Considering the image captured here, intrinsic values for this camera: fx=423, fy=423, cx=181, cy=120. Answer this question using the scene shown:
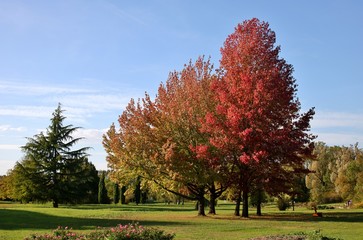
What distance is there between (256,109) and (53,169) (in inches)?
1407

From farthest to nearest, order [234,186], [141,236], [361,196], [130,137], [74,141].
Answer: [74,141] → [361,196] → [234,186] → [130,137] → [141,236]

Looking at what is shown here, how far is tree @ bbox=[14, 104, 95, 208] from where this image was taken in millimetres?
54906

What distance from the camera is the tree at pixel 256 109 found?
2991 centimetres

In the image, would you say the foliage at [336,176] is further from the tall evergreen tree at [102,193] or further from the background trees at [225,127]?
the tall evergreen tree at [102,193]

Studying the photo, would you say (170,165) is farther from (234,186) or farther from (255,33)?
(255,33)

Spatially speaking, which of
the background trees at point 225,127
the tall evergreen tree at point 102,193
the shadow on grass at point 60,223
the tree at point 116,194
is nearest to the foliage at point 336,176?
the background trees at point 225,127

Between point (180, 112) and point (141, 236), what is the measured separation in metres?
20.6

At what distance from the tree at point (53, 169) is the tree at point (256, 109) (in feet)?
100

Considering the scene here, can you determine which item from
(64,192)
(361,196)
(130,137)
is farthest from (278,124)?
(64,192)

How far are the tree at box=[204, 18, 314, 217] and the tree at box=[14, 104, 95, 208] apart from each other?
30.6 metres

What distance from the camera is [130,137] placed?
33562 millimetres

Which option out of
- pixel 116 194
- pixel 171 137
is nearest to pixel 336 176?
pixel 116 194

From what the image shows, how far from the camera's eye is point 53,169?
56.6 metres

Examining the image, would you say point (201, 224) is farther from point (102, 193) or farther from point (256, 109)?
point (102, 193)
